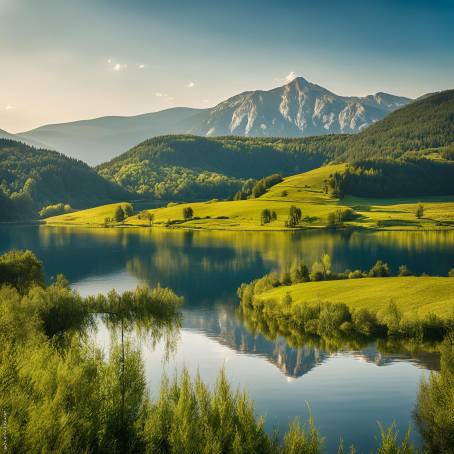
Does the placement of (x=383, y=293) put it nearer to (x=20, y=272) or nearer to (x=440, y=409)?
(x=440, y=409)

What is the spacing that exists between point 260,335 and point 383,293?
59.6ft

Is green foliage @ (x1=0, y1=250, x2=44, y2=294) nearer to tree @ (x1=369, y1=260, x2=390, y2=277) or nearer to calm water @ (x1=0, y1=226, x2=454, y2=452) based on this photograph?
calm water @ (x1=0, y1=226, x2=454, y2=452)

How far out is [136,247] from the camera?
170 metres

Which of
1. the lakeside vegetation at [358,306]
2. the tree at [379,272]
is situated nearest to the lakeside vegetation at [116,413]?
the lakeside vegetation at [358,306]

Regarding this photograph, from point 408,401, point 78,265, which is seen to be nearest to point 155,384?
point 408,401

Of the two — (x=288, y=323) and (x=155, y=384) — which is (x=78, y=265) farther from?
(x=155, y=384)

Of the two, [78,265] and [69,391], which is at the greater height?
[69,391]

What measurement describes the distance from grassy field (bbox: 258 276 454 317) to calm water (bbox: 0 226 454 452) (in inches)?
366

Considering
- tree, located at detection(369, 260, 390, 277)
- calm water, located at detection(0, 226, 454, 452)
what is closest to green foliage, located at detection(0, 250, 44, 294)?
calm water, located at detection(0, 226, 454, 452)

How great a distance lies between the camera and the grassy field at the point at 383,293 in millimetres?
69562

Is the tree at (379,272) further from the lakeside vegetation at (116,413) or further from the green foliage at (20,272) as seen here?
the lakeside vegetation at (116,413)

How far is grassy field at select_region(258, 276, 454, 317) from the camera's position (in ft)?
228

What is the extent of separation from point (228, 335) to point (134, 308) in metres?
14.4

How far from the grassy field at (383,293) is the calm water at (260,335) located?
931cm
